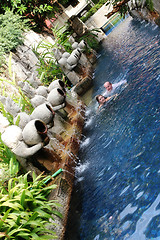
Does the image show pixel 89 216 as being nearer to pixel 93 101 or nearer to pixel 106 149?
pixel 106 149

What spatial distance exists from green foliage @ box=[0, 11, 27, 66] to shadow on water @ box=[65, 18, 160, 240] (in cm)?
649

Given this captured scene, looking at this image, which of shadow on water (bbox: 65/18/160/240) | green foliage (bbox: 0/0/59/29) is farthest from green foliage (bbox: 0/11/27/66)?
shadow on water (bbox: 65/18/160/240)

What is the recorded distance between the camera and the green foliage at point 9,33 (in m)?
10.6

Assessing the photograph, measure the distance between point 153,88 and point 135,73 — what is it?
1.65m

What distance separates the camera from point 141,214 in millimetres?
2600

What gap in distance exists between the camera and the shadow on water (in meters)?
2.71

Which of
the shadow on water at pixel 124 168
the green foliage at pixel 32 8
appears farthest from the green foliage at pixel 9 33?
the shadow on water at pixel 124 168

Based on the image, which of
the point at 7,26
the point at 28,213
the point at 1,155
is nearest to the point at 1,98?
the point at 1,155

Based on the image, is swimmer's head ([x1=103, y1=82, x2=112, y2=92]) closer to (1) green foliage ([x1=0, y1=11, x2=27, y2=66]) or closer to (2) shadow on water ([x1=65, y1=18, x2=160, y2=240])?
(2) shadow on water ([x1=65, y1=18, x2=160, y2=240])

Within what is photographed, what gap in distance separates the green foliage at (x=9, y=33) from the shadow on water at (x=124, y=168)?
6.49 metres

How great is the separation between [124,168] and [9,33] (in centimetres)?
993

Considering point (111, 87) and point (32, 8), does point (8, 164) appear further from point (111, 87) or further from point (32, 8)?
point (32, 8)

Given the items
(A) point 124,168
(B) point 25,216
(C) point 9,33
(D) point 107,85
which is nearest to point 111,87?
(D) point 107,85

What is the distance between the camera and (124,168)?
11.7 feet
